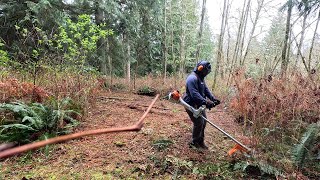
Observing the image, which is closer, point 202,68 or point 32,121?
point 32,121

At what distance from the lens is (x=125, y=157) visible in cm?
470

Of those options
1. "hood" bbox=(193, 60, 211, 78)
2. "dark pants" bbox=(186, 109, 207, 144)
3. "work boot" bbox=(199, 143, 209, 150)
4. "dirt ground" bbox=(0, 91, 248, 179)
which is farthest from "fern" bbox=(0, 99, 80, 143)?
"hood" bbox=(193, 60, 211, 78)

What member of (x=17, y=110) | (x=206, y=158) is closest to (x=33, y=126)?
(x=17, y=110)

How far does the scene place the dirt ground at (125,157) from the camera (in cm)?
409

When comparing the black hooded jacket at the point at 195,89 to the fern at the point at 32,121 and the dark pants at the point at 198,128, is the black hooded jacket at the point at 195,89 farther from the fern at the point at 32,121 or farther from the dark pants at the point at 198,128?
the fern at the point at 32,121

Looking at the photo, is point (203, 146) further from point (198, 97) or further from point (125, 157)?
point (125, 157)

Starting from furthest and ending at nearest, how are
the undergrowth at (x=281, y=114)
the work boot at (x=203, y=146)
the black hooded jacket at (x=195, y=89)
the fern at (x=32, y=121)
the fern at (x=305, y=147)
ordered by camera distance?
the work boot at (x=203, y=146), the black hooded jacket at (x=195, y=89), the fern at (x=32, y=121), the undergrowth at (x=281, y=114), the fern at (x=305, y=147)

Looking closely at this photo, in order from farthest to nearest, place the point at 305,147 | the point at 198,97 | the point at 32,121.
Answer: the point at 198,97
the point at 32,121
the point at 305,147

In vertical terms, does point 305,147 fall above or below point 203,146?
above

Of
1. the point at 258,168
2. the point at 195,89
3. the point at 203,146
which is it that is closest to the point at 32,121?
the point at 195,89

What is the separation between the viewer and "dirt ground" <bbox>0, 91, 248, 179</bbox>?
13.4ft

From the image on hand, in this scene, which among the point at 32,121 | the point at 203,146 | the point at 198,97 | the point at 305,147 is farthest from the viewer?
the point at 203,146

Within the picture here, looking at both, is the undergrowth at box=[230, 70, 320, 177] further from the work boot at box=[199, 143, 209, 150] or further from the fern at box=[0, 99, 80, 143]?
the fern at box=[0, 99, 80, 143]

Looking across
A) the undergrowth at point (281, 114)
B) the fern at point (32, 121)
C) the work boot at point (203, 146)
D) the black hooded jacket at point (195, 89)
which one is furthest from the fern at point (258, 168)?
the fern at point (32, 121)
